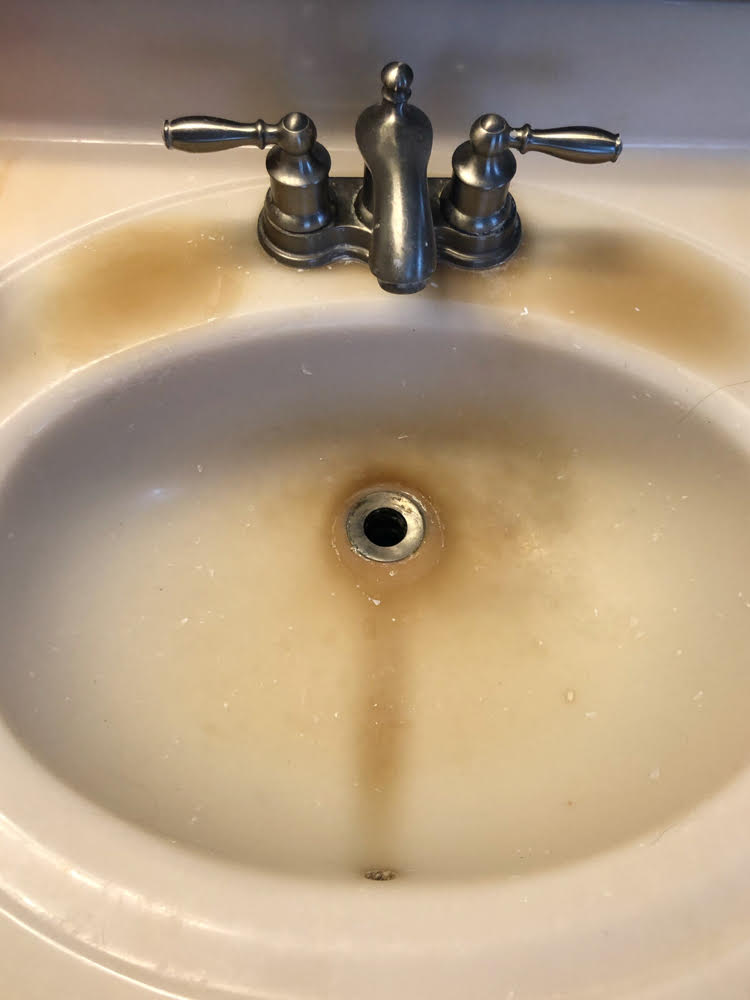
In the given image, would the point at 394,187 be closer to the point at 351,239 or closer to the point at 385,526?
the point at 351,239

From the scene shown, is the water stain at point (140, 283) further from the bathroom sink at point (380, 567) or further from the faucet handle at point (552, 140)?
the faucet handle at point (552, 140)

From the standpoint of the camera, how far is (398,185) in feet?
1.26

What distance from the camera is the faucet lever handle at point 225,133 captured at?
1.26 ft

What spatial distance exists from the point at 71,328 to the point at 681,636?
0.39m

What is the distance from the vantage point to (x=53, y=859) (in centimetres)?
30

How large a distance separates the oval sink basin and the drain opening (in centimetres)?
2

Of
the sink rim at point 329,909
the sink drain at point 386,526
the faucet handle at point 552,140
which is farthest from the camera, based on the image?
the sink drain at point 386,526

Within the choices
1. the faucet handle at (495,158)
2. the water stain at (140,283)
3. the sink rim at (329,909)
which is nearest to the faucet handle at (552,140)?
the faucet handle at (495,158)

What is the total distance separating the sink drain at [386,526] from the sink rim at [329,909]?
0.23m

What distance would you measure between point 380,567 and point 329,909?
24cm

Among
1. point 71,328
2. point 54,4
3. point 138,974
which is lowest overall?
point 138,974

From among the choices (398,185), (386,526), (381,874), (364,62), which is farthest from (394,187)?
(381,874)

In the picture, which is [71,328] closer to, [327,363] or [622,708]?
[327,363]

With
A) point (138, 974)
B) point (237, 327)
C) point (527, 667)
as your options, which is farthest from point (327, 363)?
point (138, 974)
